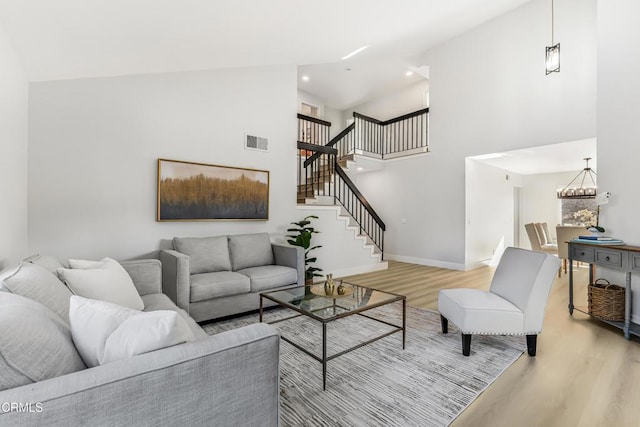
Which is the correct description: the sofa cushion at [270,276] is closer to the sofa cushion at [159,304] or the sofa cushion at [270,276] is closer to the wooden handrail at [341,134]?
the sofa cushion at [159,304]

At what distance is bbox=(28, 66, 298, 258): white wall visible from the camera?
3.06 metres

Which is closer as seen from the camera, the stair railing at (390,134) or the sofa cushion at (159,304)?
the sofa cushion at (159,304)

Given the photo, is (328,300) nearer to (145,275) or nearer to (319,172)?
(145,275)

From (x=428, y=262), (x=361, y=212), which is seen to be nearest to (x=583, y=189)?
(x=428, y=262)

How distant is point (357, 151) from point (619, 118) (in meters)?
4.64

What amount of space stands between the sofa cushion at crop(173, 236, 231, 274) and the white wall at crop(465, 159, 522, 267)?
4.67 metres

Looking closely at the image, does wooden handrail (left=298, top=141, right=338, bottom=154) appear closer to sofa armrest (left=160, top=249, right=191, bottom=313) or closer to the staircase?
the staircase

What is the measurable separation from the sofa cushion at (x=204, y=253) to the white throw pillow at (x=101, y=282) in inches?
47.4

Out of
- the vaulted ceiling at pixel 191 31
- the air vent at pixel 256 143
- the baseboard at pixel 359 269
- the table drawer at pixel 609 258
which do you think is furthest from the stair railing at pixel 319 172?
the table drawer at pixel 609 258

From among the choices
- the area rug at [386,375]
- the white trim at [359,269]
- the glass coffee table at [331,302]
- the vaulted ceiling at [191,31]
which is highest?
the vaulted ceiling at [191,31]

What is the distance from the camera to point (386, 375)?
7.07 feet

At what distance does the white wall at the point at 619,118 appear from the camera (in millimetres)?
3078

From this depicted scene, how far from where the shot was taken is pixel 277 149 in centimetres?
475

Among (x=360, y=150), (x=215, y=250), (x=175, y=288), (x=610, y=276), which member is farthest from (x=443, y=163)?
(x=175, y=288)
